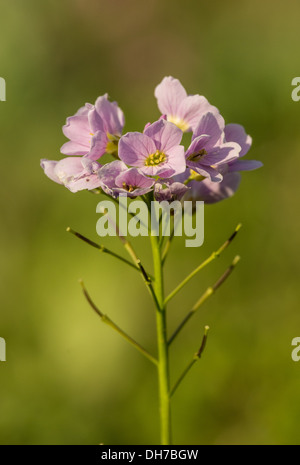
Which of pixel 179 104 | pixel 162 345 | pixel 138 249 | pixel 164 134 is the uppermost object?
pixel 179 104

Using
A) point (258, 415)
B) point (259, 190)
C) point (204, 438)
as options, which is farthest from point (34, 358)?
point (259, 190)

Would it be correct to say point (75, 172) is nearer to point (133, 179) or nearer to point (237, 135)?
point (133, 179)

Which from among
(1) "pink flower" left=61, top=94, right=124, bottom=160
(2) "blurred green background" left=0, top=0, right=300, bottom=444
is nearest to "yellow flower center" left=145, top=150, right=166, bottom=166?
(1) "pink flower" left=61, top=94, right=124, bottom=160

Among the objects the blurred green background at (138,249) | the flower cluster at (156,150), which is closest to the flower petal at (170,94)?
the flower cluster at (156,150)

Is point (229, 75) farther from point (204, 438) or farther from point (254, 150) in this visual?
point (204, 438)

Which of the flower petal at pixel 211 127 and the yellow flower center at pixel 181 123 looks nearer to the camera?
the flower petal at pixel 211 127

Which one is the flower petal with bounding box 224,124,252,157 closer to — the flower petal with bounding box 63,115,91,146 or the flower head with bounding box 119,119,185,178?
the flower head with bounding box 119,119,185,178

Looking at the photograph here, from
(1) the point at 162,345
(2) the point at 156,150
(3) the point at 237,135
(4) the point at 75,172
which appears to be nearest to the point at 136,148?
(2) the point at 156,150

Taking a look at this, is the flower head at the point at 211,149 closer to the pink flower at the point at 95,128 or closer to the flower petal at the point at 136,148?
the flower petal at the point at 136,148
